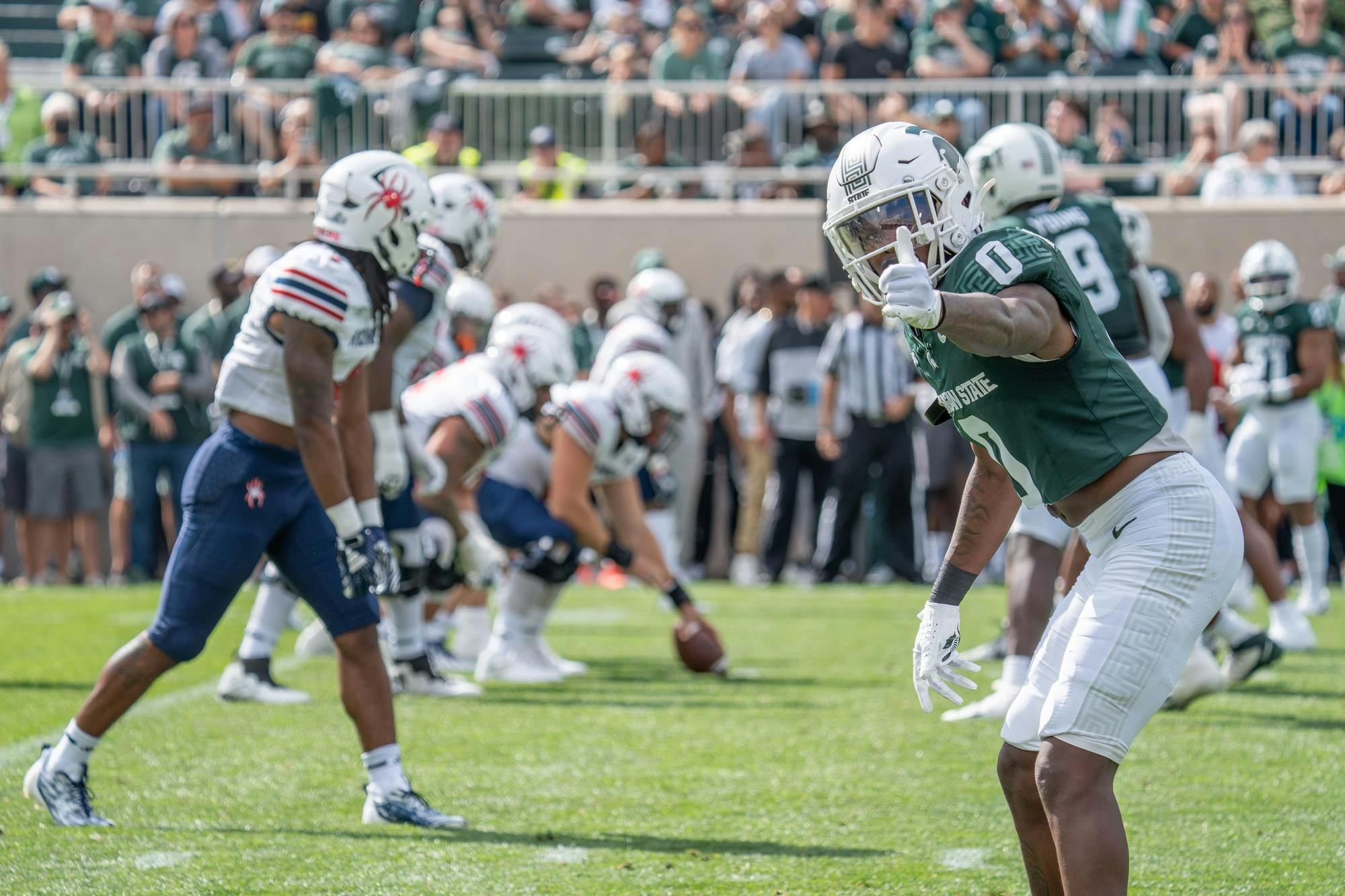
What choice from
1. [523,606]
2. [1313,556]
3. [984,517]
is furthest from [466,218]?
[1313,556]

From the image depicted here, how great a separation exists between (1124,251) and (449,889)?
3.56 m

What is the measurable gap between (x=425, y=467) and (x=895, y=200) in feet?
13.0

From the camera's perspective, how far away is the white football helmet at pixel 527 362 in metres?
7.68

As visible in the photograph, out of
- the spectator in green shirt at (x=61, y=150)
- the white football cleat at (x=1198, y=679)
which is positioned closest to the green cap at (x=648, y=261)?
the spectator in green shirt at (x=61, y=150)

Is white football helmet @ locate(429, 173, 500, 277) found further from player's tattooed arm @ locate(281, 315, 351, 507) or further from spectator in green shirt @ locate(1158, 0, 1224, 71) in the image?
spectator in green shirt @ locate(1158, 0, 1224, 71)

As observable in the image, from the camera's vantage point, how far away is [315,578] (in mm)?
4832

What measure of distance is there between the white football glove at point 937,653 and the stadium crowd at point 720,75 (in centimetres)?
987

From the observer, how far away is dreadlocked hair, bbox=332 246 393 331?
16.0 ft

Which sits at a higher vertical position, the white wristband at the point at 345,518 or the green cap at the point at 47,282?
the white wristband at the point at 345,518

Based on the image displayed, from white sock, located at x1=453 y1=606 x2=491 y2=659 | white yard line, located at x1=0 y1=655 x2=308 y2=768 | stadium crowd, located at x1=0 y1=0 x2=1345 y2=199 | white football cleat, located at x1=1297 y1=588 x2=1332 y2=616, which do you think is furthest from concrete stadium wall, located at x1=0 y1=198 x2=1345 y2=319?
white yard line, located at x1=0 y1=655 x2=308 y2=768

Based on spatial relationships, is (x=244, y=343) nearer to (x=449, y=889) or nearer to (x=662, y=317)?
(x=449, y=889)

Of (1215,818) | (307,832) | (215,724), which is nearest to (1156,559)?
(1215,818)

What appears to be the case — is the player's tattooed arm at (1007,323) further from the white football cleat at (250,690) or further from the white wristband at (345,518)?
the white football cleat at (250,690)

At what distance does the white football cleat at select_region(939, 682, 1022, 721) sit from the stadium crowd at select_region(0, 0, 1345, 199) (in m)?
7.41
